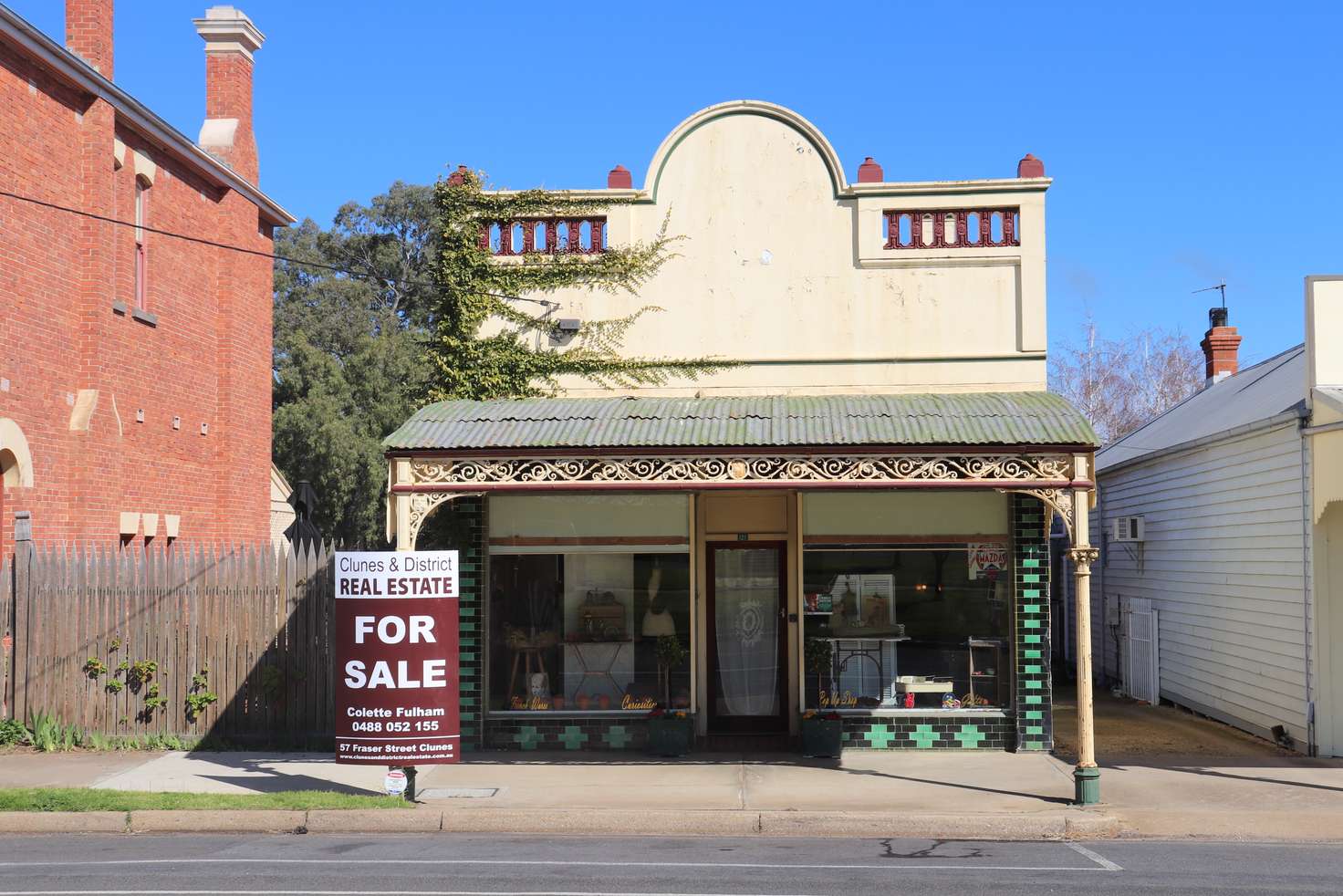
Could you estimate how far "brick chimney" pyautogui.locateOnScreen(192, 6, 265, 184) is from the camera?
23.0 metres

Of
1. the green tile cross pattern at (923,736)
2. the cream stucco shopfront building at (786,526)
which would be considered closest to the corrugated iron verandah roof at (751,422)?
the cream stucco shopfront building at (786,526)

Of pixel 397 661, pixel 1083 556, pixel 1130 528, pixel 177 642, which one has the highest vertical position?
pixel 1130 528

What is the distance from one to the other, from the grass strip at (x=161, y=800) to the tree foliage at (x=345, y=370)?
19.0 m

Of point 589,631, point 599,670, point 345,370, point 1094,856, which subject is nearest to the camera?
point 1094,856

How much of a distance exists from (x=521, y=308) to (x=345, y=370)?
27334mm

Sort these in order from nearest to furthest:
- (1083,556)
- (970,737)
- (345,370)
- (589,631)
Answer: (1083,556) < (970,737) < (589,631) < (345,370)

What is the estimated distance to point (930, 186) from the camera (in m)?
14.8

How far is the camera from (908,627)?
14.6 metres

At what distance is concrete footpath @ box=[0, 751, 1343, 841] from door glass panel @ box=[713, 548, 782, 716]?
0.99m

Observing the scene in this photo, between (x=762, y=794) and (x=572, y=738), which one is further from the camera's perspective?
(x=572, y=738)

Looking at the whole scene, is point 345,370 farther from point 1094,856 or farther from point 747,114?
point 1094,856

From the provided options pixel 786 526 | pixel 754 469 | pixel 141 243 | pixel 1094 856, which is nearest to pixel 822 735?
pixel 786 526

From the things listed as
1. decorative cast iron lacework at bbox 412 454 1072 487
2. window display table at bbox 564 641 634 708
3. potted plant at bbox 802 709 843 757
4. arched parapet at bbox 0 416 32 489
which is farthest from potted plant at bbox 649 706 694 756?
arched parapet at bbox 0 416 32 489

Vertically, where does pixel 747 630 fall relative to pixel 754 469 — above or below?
below
